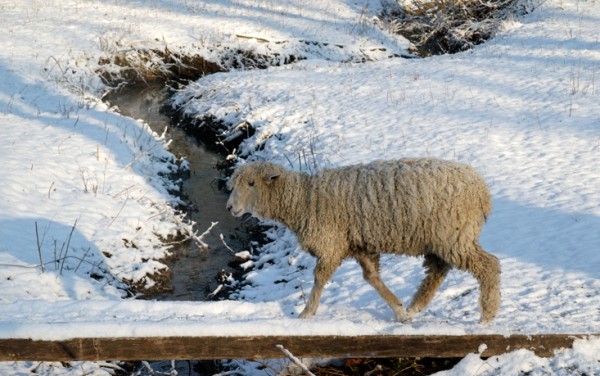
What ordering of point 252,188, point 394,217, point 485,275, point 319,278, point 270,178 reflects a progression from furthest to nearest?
1. point 252,188
2. point 270,178
3. point 319,278
4. point 394,217
5. point 485,275

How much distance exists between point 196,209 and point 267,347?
661cm

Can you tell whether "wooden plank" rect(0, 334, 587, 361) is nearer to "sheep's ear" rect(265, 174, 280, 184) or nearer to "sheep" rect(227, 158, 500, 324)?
"sheep" rect(227, 158, 500, 324)

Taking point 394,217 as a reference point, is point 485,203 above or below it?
above

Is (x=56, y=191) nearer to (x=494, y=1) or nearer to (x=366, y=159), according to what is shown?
(x=366, y=159)

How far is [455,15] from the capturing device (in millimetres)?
23266

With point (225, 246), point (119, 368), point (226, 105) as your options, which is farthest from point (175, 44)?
point (119, 368)

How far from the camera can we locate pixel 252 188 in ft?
23.1

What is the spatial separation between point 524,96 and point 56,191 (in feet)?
31.3

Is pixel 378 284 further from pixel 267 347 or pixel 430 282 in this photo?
pixel 267 347

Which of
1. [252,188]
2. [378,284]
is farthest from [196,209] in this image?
[378,284]

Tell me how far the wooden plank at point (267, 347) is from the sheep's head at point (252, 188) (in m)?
1.99

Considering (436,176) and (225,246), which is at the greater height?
(436,176)

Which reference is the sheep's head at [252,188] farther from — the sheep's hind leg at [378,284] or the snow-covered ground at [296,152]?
the sheep's hind leg at [378,284]

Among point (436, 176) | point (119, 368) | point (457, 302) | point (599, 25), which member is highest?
point (599, 25)
